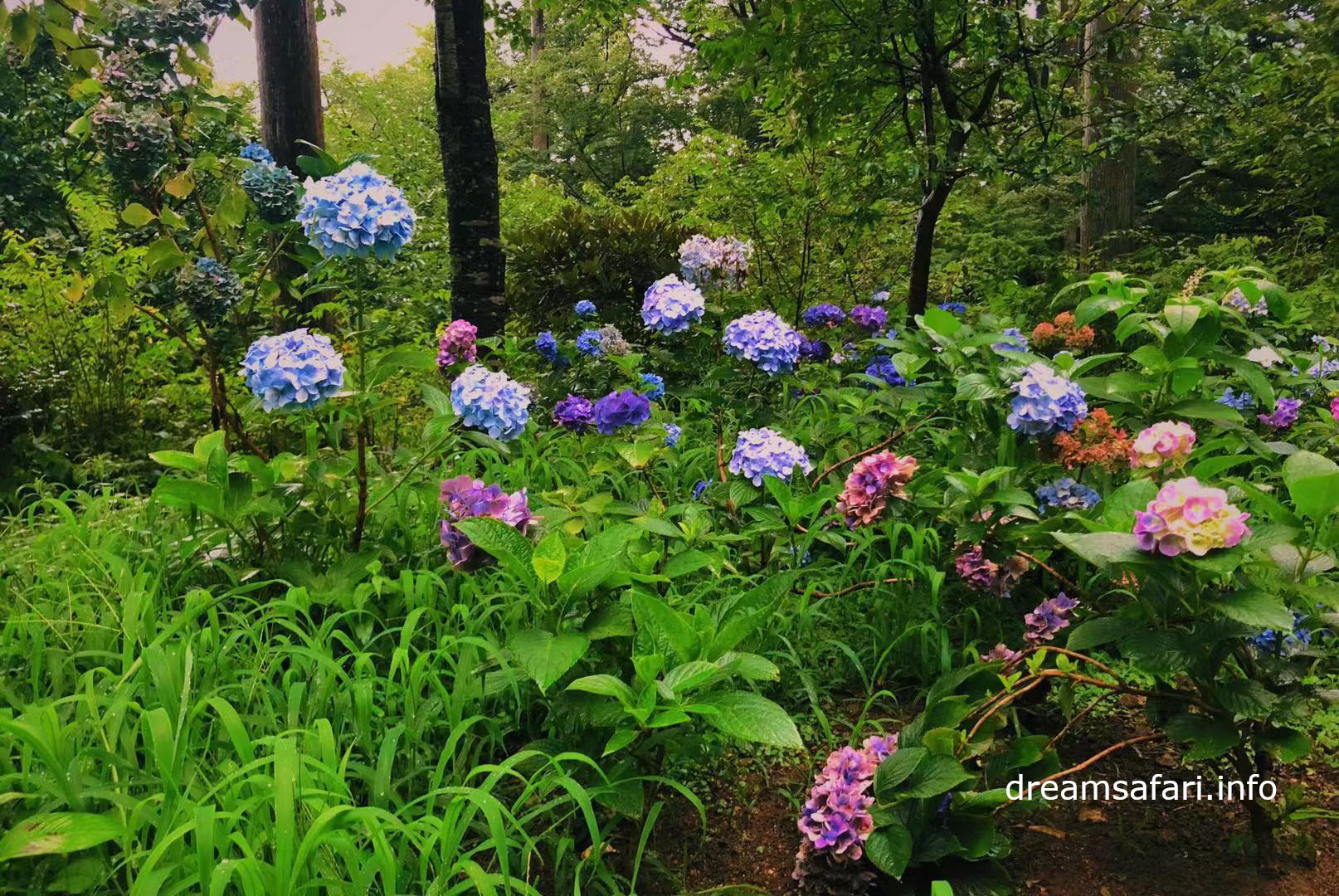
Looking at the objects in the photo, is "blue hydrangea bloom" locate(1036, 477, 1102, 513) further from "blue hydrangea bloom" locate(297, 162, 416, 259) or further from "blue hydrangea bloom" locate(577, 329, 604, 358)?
"blue hydrangea bloom" locate(577, 329, 604, 358)

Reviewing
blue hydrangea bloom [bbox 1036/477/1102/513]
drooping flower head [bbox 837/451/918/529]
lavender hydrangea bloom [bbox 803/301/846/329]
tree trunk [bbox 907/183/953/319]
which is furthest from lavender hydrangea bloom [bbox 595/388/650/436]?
tree trunk [bbox 907/183/953/319]

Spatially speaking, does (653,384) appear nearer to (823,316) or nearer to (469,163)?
(823,316)

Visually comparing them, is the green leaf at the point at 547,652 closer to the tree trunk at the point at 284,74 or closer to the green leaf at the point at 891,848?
the green leaf at the point at 891,848

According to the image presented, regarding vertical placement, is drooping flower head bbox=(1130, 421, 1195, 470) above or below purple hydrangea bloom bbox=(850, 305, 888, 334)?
below

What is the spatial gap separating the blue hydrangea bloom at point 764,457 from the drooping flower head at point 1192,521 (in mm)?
Result: 959

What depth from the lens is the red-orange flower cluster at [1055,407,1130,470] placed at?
1.81 meters

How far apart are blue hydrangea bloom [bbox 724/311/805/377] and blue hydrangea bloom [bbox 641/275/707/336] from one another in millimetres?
196

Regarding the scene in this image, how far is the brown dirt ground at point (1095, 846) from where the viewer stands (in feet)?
4.34

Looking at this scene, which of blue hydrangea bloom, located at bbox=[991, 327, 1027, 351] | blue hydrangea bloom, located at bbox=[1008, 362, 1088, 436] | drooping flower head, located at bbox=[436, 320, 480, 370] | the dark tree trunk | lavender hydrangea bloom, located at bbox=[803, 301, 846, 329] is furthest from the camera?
the dark tree trunk

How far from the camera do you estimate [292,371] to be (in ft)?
5.83

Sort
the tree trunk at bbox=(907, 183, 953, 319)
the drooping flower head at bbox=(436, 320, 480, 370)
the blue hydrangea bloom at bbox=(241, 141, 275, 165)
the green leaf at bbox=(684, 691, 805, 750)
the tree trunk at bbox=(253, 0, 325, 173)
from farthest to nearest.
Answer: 1. the tree trunk at bbox=(253, 0, 325, 173)
2. the tree trunk at bbox=(907, 183, 953, 319)
3. the drooping flower head at bbox=(436, 320, 480, 370)
4. the blue hydrangea bloom at bbox=(241, 141, 275, 165)
5. the green leaf at bbox=(684, 691, 805, 750)

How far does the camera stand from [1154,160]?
3693mm

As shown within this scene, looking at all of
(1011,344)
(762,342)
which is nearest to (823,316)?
(762,342)

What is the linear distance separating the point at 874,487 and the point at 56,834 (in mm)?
1543
